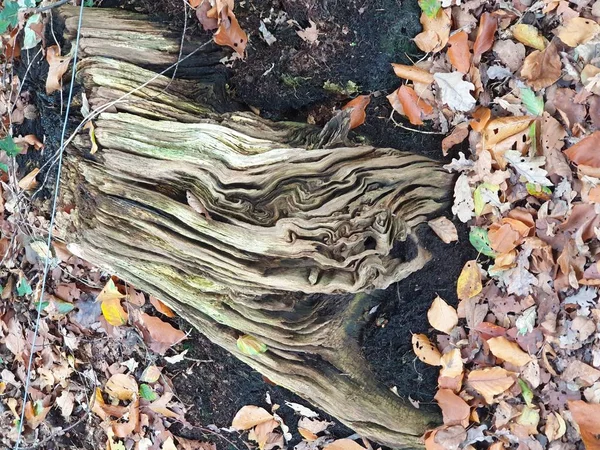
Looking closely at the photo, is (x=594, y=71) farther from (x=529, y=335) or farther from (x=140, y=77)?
(x=140, y=77)

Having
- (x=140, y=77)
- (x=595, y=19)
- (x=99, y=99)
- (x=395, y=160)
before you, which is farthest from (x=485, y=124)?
(x=99, y=99)

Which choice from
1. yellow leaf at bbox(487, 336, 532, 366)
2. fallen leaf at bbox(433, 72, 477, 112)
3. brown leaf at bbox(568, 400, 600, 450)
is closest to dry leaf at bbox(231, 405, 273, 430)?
yellow leaf at bbox(487, 336, 532, 366)

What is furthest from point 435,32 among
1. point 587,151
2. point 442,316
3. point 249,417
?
point 249,417

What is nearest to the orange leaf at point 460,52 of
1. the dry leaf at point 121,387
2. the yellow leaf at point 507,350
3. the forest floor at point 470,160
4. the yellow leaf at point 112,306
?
the forest floor at point 470,160

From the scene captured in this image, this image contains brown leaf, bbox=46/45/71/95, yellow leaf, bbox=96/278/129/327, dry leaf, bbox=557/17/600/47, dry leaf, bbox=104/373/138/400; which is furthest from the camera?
dry leaf, bbox=104/373/138/400

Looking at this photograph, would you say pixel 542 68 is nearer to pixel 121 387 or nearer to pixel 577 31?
pixel 577 31

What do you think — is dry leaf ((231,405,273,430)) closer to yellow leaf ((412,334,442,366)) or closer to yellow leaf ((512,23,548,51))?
yellow leaf ((412,334,442,366))
